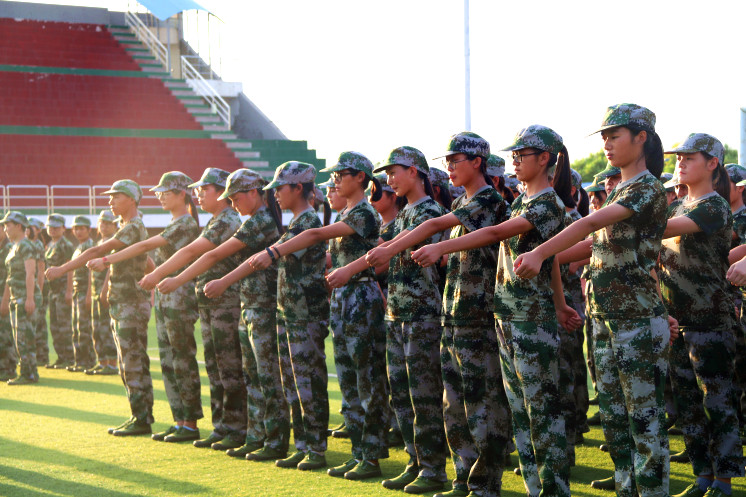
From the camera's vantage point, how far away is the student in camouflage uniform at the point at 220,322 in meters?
6.81

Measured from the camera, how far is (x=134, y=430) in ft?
25.3

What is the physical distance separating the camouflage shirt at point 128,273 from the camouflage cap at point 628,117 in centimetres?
452

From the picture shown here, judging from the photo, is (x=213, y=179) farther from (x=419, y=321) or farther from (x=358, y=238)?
(x=419, y=321)

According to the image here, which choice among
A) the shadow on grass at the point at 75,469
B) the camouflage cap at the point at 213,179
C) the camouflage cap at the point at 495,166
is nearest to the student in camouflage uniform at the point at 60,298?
Result: the shadow on grass at the point at 75,469

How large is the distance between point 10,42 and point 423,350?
29156mm

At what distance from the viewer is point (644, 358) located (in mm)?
4297

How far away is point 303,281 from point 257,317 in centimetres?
53

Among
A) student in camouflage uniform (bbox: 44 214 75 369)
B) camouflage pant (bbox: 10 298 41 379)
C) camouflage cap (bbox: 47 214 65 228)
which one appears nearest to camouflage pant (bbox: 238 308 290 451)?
camouflage pant (bbox: 10 298 41 379)

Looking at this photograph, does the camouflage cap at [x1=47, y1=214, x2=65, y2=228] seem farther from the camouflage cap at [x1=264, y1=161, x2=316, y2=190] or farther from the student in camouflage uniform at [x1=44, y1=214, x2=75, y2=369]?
the camouflage cap at [x1=264, y1=161, x2=316, y2=190]

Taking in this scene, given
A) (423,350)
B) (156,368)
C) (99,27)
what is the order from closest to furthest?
(423,350), (156,368), (99,27)

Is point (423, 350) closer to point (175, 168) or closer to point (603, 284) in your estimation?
point (603, 284)

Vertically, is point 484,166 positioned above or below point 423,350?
above

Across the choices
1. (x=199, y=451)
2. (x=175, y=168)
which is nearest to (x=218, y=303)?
(x=199, y=451)

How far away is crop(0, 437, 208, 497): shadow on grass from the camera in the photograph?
592cm
